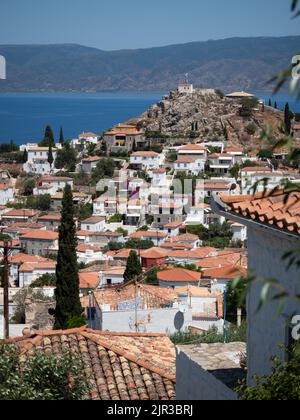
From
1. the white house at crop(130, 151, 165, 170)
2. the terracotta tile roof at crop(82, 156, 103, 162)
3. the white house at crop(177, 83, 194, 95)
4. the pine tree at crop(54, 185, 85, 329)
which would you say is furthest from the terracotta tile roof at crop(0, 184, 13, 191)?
the pine tree at crop(54, 185, 85, 329)

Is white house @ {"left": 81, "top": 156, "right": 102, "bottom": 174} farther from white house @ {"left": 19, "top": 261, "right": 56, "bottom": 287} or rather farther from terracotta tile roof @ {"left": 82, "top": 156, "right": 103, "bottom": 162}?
white house @ {"left": 19, "top": 261, "right": 56, "bottom": 287}

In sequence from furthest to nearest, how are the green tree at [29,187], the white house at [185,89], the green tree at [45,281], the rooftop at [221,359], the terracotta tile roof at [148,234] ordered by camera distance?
1. the white house at [185,89]
2. the green tree at [29,187]
3. the terracotta tile roof at [148,234]
4. the green tree at [45,281]
5. the rooftop at [221,359]

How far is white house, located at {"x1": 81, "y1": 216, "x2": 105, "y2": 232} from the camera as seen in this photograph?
186 feet

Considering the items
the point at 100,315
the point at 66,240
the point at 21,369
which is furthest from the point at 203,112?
the point at 21,369

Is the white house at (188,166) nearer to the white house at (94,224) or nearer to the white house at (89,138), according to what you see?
the white house at (94,224)

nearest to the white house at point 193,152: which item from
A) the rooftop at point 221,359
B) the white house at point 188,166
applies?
the white house at point 188,166

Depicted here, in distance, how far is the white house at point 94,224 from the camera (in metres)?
56.8

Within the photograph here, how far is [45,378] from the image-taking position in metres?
4.96

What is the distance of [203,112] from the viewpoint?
8931 cm

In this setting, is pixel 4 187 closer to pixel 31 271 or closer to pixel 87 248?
pixel 87 248

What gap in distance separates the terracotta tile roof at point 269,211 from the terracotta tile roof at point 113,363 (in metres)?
2.72

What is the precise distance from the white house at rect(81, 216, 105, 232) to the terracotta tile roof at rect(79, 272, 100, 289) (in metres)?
19.7

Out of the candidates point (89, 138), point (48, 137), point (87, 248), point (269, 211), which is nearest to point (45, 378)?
point (269, 211)
